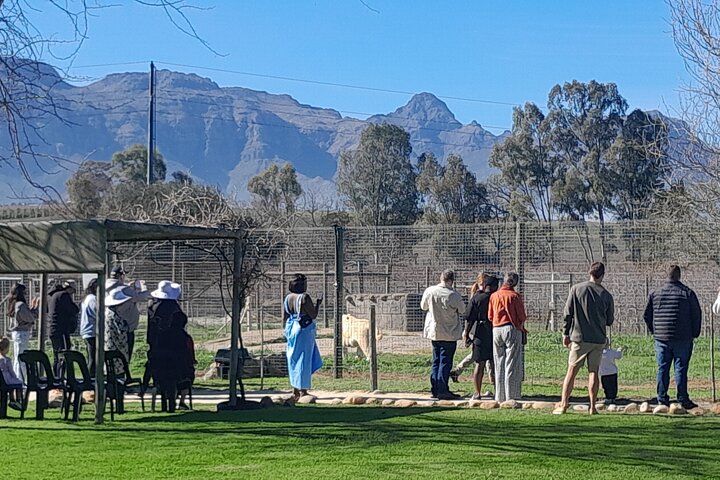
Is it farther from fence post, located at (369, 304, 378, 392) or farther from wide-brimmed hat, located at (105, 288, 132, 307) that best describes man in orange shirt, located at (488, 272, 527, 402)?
wide-brimmed hat, located at (105, 288, 132, 307)

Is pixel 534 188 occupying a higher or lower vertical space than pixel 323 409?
higher

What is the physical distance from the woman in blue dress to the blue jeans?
4.54 m

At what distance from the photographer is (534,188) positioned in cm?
5044

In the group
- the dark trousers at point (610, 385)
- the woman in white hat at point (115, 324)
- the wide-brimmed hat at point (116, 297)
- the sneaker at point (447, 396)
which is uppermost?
the wide-brimmed hat at point (116, 297)

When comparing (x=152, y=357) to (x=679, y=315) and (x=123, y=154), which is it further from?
(x=123, y=154)

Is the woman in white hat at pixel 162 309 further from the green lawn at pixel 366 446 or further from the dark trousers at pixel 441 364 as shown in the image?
the dark trousers at pixel 441 364

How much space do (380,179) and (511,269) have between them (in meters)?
37.8

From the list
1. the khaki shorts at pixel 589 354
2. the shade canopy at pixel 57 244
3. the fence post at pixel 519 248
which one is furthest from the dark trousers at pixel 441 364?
the shade canopy at pixel 57 244

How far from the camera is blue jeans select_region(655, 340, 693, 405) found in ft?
44.0

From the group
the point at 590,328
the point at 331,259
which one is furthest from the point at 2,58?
the point at 331,259

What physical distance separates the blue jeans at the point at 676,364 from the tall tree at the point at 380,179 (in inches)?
1494

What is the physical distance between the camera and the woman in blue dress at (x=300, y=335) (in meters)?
14.8

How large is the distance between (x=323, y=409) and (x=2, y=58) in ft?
19.4

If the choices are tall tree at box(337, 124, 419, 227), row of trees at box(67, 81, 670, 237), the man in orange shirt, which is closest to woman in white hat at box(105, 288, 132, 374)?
the man in orange shirt
